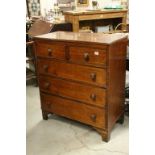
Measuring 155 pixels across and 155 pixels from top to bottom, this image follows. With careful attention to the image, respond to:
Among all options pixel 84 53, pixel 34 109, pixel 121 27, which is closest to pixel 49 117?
pixel 34 109

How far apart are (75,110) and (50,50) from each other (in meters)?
0.64

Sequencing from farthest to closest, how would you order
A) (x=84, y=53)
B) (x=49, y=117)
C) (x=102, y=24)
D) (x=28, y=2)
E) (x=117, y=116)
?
1. (x=102, y=24)
2. (x=28, y=2)
3. (x=49, y=117)
4. (x=117, y=116)
5. (x=84, y=53)

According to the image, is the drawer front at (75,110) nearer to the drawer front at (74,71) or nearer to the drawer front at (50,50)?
the drawer front at (74,71)

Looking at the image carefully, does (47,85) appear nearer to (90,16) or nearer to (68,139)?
(68,139)

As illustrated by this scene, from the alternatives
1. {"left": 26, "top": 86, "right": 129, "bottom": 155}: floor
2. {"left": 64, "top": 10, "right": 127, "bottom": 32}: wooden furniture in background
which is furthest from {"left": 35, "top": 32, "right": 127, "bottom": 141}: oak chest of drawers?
{"left": 64, "top": 10, "right": 127, "bottom": 32}: wooden furniture in background

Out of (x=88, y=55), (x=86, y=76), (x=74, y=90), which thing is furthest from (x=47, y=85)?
(x=88, y=55)

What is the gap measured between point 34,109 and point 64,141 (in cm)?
83

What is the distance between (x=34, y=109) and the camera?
9.19 feet

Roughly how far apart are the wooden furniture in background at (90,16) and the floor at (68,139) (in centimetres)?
175

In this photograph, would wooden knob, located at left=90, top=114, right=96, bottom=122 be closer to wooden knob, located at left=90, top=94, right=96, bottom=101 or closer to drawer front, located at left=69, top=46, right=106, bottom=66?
wooden knob, located at left=90, top=94, right=96, bottom=101

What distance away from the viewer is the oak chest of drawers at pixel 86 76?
189 centimetres
